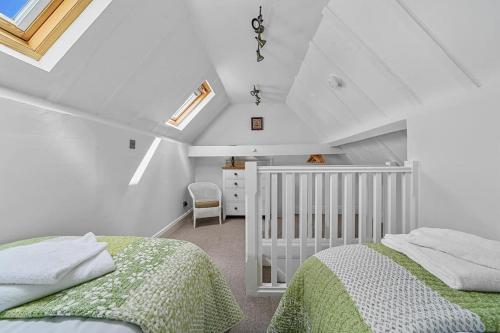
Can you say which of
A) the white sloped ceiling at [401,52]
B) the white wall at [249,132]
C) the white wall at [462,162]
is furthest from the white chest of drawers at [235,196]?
the white wall at [462,162]

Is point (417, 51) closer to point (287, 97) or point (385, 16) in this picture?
point (385, 16)

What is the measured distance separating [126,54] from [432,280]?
6.90 ft

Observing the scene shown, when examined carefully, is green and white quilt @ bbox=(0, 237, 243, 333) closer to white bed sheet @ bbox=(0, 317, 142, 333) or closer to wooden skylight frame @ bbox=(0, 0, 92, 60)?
white bed sheet @ bbox=(0, 317, 142, 333)

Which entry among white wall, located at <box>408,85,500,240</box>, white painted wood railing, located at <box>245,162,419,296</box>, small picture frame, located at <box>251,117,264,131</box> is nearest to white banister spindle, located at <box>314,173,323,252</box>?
white painted wood railing, located at <box>245,162,419,296</box>

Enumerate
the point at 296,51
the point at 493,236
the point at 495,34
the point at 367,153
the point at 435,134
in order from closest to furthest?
the point at 495,34
the point at 493,236
the point at 435,134
the point at 296,51
the point at 367,153

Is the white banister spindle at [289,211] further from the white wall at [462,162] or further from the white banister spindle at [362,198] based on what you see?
the white wall at [462,162]

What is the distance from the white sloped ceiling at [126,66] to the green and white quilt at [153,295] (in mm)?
1029

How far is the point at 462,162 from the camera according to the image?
1151mm

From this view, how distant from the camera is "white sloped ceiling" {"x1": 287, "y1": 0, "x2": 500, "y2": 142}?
0.96 m

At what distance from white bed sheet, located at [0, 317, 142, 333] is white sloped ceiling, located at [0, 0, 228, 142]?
1245 millimetres

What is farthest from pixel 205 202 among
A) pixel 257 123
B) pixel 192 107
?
pixel 257 123

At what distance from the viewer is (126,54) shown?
152cm

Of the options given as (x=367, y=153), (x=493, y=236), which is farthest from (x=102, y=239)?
(x=367, y=153)

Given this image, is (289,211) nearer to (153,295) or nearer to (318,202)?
(318,202)
